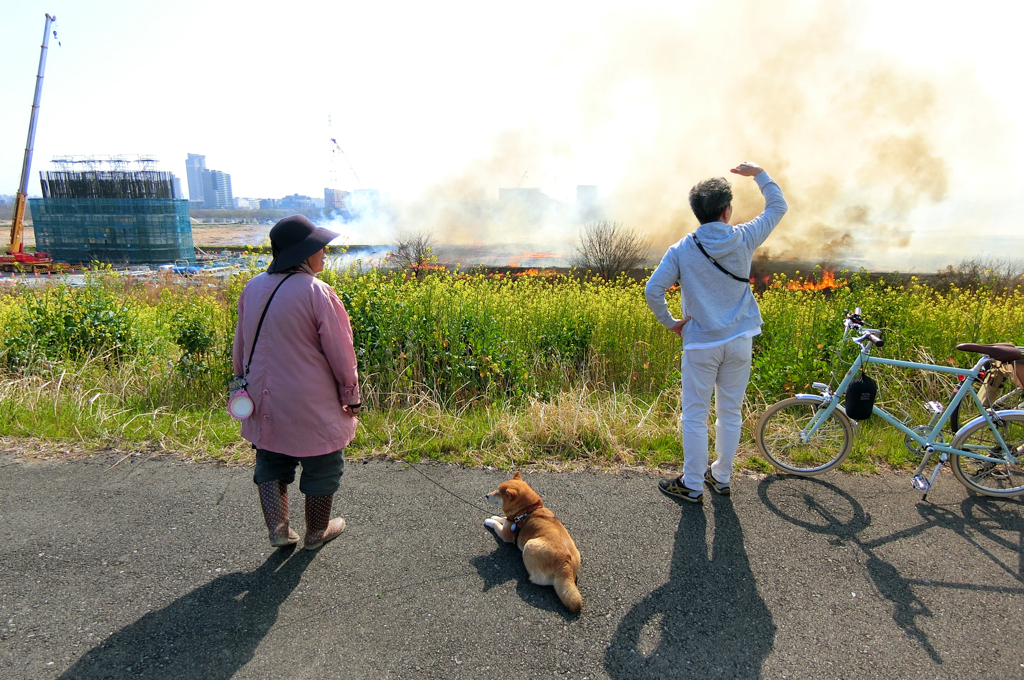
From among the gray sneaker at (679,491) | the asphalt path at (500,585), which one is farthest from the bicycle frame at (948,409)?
the gray sneaker at (679,491)

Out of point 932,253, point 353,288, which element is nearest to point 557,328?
point 353,288

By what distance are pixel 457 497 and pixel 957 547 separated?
2889 mm

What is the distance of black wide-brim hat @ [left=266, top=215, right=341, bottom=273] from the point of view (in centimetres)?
252

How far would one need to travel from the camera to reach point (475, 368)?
5.04 meters

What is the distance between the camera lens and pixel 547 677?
2.08 meters

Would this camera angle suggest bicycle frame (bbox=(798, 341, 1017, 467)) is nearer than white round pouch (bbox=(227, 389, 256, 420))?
No

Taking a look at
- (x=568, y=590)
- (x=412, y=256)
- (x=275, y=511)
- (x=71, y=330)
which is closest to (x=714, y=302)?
(x=568, y=590)

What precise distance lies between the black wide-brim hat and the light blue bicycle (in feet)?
10.5

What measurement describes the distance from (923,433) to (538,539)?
9.51ft

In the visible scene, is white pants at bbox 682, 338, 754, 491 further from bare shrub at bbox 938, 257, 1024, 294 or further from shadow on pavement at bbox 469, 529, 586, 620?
bare shrub at bbox 938, 257, 1024, 294

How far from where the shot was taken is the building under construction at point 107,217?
162 feet

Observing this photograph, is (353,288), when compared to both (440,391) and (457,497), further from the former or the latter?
(457,497)

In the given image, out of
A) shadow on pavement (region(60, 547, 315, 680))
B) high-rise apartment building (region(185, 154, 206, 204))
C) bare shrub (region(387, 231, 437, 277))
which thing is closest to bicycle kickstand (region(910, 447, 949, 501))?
shadow on pavement (region(60, 547, 315, 680))

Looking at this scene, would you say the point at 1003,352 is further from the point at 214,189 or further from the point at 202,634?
the point at 214,189
